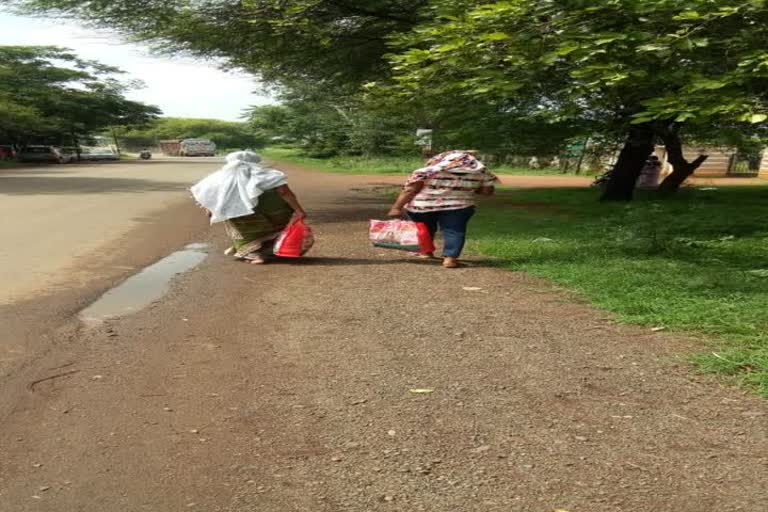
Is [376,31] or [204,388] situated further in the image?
[376,31]

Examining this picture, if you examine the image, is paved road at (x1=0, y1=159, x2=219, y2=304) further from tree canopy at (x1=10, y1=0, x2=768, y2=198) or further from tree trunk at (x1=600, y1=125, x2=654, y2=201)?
tree trunk at (x1=600, y1=125, x2=654, y2=201)

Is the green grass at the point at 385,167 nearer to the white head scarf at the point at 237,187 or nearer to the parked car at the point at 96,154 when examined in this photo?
the parked car at the point at 96,154

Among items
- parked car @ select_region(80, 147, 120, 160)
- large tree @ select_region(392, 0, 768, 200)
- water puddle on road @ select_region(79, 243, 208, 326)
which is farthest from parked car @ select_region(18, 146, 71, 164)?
large tree @ select_region(392, 0, 768, 200)

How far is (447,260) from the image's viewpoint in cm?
777

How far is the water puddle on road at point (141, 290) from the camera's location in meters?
5.77

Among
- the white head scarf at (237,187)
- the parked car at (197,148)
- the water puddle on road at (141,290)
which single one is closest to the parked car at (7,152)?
the parked car at (197,148)

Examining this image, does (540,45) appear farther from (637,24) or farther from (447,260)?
(447,260)

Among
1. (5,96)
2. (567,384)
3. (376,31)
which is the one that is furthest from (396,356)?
(5,96)

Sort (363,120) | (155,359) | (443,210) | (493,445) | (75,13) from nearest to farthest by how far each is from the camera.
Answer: (493,445) → (155,359) → (443,210) → (75,13) → (363,120)

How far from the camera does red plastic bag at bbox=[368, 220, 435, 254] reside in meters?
7.98

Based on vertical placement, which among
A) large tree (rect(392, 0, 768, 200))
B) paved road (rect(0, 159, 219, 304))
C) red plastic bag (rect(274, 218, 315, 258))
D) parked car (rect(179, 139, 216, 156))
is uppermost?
large tree (rect(392, 0, 768, 200))

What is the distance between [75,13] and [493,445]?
12.1 metres

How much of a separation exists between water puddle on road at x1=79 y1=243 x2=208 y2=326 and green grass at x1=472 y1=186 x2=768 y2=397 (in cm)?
361

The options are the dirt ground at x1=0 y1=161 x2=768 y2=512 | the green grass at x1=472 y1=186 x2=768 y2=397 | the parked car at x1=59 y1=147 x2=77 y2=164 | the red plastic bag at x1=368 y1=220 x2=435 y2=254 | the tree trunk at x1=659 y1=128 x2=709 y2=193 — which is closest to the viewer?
the dirt ground at x1=0 y1=161 x2=768 y2=512
